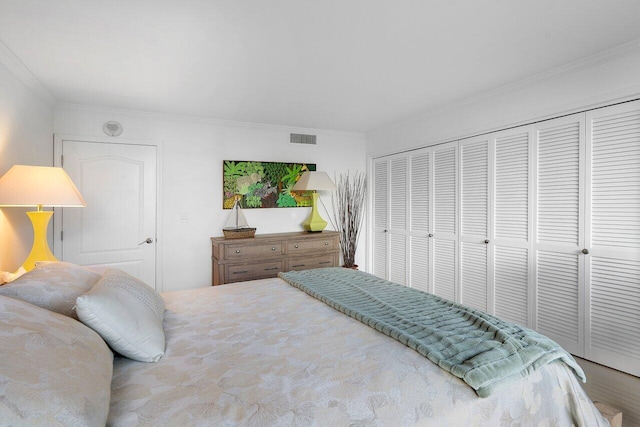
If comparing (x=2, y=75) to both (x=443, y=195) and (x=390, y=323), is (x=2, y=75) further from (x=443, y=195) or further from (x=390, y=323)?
(x=443, y=195)

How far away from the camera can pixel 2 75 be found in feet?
7.50

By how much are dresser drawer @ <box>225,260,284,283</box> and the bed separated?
1.99m

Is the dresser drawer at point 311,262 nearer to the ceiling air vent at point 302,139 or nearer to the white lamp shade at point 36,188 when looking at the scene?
the ceiling air vent at point 302,139

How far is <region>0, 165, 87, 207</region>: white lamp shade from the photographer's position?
81.0 inches

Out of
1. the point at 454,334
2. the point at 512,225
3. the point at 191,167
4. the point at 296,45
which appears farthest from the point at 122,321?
the point at 512,225

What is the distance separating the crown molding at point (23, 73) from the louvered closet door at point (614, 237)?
4.33 metres

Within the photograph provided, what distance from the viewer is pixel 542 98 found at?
9.18 ft

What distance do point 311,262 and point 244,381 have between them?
9.97ft

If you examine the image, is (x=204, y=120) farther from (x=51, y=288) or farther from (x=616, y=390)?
(x=616, y=390)

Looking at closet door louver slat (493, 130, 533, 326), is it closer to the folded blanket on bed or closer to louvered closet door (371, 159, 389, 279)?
the folded blanket on bed

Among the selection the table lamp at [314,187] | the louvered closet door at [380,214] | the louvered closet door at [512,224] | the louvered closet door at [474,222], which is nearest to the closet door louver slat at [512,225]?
the louvered closet door at [512,224]

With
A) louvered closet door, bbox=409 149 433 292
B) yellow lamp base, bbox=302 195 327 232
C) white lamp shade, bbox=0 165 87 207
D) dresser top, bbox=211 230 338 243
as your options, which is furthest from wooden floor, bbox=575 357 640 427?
white lamp shade, bbox=0 165 87 207

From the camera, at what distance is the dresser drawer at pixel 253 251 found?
12.1 ft

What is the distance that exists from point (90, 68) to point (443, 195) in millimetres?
3601
